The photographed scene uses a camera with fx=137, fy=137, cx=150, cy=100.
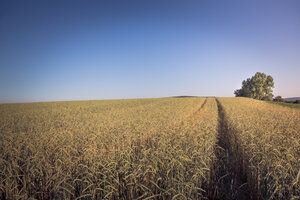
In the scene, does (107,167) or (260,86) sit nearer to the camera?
(107,167)

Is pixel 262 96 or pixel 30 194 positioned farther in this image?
pixel 262 96

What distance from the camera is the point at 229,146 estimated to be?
201 inches

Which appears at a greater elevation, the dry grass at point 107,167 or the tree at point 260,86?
the tree at point 260,86

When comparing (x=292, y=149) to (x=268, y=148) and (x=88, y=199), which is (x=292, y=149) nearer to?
(x=268, y=148)

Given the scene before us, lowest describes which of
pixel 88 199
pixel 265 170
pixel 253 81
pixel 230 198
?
pixel 230 198

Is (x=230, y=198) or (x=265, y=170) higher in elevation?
(x=265, y=170)

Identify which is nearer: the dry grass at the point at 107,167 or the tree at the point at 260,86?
the dry grass at the point at 107,167

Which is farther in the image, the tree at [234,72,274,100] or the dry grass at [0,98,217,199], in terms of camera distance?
the tree at [234,72,274,100]

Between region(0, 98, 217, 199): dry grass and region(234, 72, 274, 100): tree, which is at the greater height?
region(234, 72, 274, 100): tree

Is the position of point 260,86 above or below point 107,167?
above

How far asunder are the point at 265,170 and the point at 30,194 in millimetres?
4455

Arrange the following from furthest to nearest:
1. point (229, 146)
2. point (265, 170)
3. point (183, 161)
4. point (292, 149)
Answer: point (229, 146) → point (292, 149) → point (183, 161) → point (265, 170)

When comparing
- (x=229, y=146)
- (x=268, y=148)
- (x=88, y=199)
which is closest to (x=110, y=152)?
(x=88, y=199)

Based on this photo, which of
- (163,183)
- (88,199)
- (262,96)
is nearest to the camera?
(88,199)
